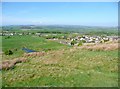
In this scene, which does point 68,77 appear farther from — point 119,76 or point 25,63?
point 25,63

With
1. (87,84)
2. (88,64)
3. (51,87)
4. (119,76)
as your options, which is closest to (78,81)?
(87,84)

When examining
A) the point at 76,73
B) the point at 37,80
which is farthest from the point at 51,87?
the point at 76,73

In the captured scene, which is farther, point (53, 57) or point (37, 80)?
point (53, 57)

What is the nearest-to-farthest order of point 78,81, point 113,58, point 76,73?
point 78,81
point 76,73
point 113,58

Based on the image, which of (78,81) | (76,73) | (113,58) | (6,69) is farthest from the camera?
(113,58)

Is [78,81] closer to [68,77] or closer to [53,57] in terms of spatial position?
[68,77]

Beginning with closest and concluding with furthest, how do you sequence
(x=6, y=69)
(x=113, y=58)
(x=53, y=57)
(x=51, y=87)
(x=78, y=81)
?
(x=51, y=87) → (x=78, y=81) → (x=6, y=69) → (x=113, y=58) → (x=53, y=57)
